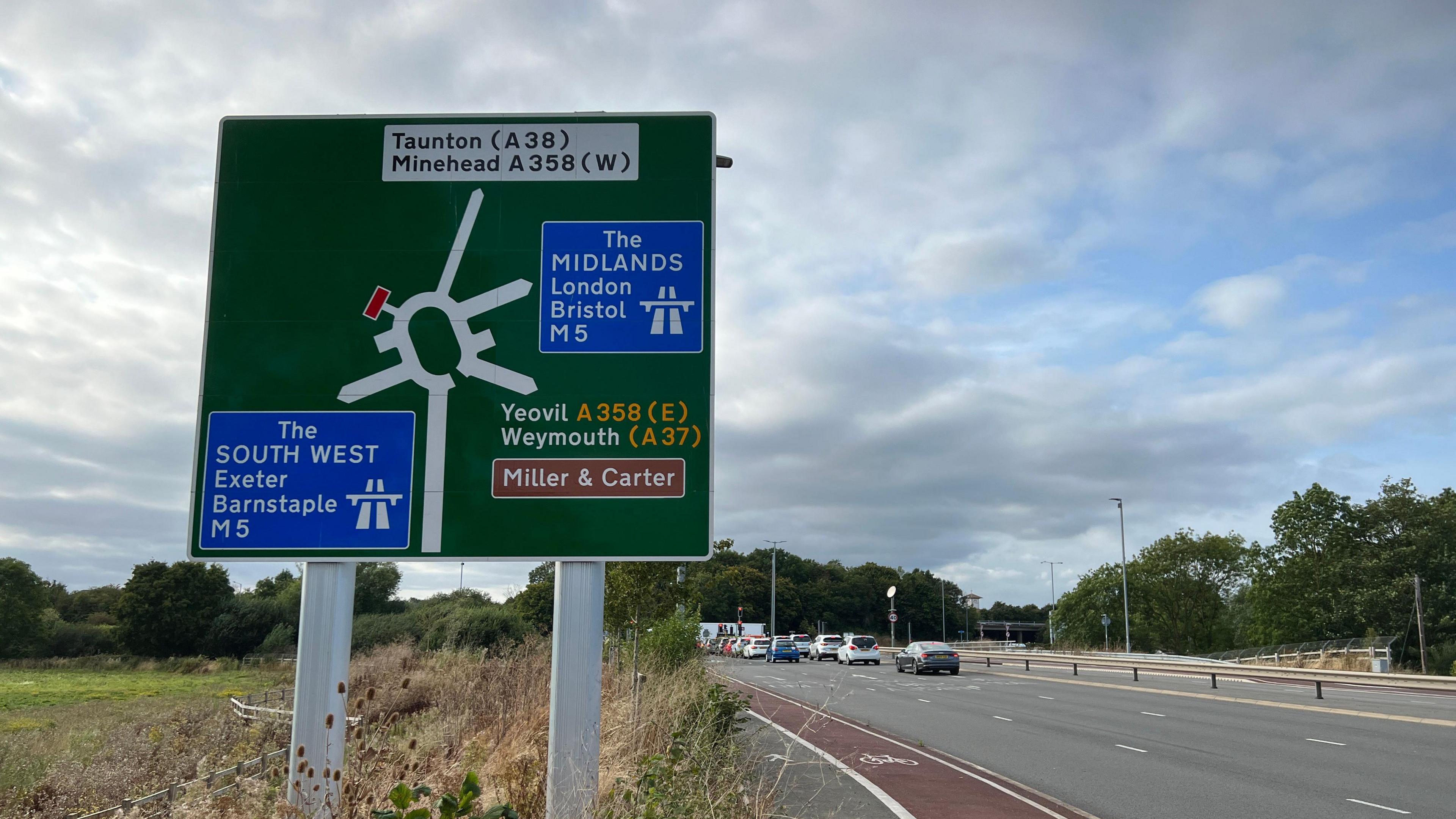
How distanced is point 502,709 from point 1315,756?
40.6 ft

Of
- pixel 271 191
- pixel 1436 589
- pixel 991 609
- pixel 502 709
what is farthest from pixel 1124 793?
pixel 991 609

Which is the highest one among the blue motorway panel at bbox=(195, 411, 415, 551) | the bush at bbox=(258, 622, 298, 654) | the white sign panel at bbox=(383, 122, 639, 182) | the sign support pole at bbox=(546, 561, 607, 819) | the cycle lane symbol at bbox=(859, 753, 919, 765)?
the white sign panel at bbox=(383, 122, 639, 182)

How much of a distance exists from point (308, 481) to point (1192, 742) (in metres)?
16.0

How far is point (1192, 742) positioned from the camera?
16656 mm

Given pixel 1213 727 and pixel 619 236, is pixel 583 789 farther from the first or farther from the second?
pixel 1213 727

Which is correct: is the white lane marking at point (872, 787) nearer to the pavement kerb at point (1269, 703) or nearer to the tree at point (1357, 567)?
the pavement kerb at point (1269, 703)

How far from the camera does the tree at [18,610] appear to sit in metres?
61.9

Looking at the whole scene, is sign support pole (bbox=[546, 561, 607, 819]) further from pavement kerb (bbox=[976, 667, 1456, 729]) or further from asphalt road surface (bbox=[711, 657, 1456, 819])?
pavement kerb (bbox=[976, 667, 1456, 729])

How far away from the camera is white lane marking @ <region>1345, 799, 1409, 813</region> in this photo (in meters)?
10.5

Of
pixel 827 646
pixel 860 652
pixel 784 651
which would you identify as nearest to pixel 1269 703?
pixel 860 652

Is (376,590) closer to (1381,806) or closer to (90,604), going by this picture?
(90,604)

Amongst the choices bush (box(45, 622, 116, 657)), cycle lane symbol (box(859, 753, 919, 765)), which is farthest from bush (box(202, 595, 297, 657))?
cycle lane symbol (box(859, 753, 919, 765))

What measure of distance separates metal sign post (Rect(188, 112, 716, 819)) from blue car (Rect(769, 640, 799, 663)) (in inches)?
2119

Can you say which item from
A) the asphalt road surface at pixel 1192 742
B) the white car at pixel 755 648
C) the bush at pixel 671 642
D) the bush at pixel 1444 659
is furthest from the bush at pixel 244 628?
the bush at pixel 1444 659
